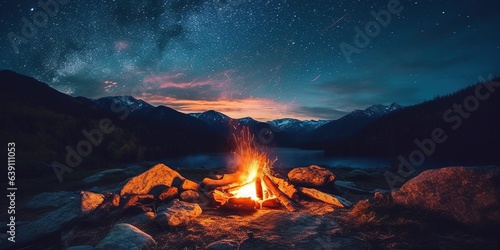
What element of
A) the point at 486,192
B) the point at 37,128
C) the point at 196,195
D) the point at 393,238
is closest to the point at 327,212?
the point at 393,238

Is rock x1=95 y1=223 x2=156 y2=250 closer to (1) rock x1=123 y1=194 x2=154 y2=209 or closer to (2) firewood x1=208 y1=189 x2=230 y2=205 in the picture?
(1) rock x1=123 y1=194 x2=154 y2=209

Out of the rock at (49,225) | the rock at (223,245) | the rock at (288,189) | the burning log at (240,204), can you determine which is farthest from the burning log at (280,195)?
the rock at (49,225)

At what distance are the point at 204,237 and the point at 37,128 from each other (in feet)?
268

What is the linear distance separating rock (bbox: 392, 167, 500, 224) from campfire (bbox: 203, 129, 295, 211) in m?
4.77

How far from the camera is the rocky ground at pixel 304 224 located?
275 inches

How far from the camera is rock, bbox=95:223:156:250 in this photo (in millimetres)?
6246

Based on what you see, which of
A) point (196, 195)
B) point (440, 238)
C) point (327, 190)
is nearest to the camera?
point (440, 238)

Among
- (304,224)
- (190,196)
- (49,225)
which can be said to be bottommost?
(304,224)

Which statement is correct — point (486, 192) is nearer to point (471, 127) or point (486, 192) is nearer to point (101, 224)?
point (101, 224)

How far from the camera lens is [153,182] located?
12.7 metres

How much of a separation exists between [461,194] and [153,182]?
1227cm

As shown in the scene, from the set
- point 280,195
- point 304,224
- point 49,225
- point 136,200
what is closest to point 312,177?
point 280,195

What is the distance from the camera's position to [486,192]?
745 cm

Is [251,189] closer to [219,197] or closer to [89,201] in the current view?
[219,197]
